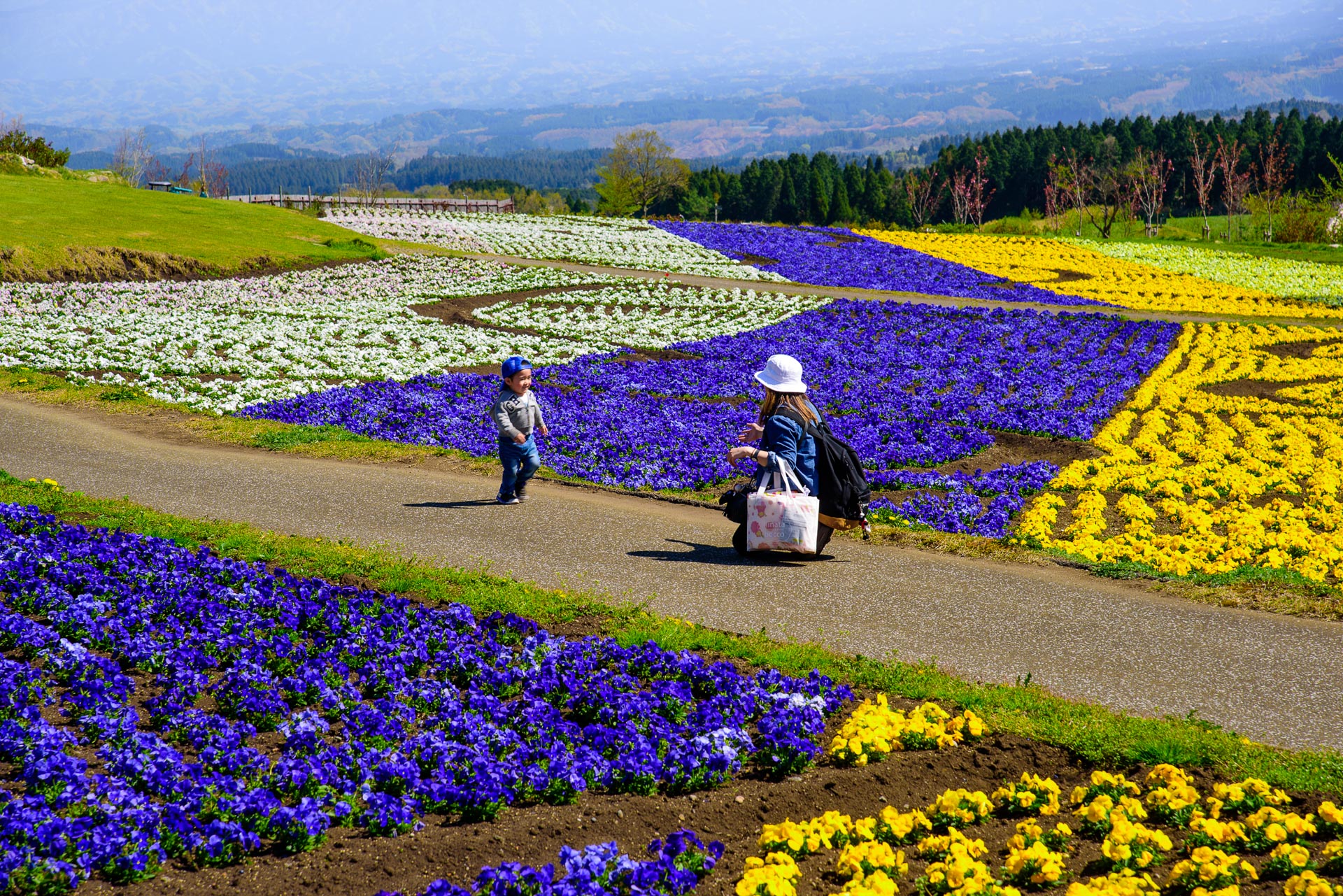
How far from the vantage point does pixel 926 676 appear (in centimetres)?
912

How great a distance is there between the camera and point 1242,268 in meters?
60.1

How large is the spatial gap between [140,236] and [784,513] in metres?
47.2

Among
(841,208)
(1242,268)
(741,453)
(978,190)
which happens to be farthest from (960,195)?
(741,453)

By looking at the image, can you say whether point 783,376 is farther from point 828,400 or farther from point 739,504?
Result: point 828,400

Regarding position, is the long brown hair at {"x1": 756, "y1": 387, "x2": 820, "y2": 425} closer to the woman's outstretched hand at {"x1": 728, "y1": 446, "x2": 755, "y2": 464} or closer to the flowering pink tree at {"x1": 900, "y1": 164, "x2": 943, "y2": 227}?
the woman's outstretched hand at {"x1": 728, "y1": 446, "x2": 755, "y2": 464}

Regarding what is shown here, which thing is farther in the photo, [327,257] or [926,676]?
[327,257]

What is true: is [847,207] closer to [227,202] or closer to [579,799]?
[227,202]

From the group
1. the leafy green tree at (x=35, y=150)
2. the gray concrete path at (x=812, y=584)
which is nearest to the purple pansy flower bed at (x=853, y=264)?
the gray concrete path at (x=812, y=584)

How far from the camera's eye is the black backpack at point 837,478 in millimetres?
11688

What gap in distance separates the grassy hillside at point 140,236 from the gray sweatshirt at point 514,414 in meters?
35.0

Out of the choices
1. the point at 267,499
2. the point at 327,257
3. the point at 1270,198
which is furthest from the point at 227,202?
the point at 1270,198

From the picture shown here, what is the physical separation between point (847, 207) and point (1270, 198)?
47.7 metres

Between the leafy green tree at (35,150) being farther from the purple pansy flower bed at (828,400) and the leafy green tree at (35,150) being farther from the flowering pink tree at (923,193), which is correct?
the flowering pink tree at (923,193)

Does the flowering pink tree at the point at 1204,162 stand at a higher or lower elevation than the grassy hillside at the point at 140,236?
higher
